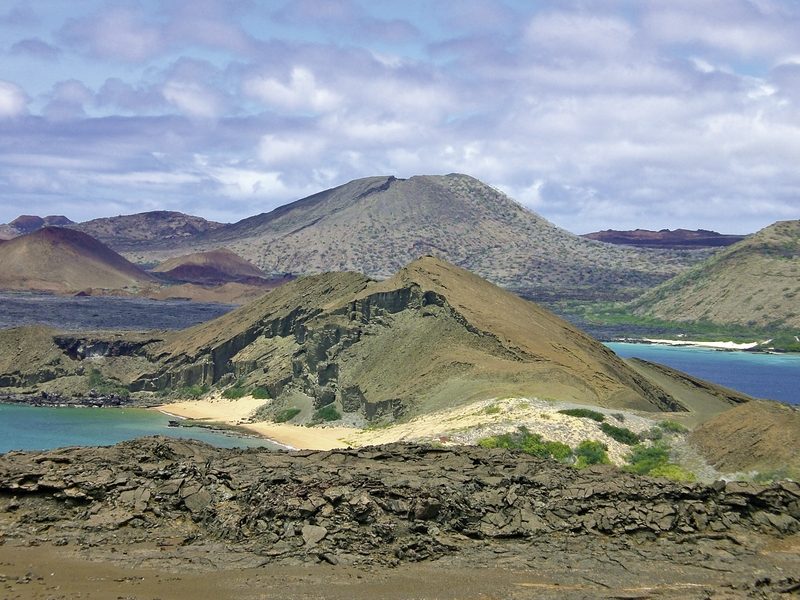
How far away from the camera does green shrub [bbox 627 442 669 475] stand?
5062 centimetres

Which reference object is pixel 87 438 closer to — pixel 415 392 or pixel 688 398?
pixel 415 392

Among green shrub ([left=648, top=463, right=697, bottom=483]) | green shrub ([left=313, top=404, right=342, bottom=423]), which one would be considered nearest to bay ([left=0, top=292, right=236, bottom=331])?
green shrub ([left=313, top=404, right=342, bottom=423])

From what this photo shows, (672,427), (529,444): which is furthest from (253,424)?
(672,427)

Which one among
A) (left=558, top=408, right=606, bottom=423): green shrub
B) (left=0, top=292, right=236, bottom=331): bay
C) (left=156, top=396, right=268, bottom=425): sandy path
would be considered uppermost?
(left=0, top=292, right=236, bottom=331): bay

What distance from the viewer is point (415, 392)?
230 feet

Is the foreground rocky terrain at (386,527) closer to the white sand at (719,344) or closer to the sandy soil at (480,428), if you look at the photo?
the sandy soil at (480,428)

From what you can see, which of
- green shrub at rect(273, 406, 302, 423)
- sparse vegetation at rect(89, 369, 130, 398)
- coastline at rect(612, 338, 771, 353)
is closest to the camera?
green shrub at rect(273, 406, 302, 423)

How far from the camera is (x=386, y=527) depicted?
101ft

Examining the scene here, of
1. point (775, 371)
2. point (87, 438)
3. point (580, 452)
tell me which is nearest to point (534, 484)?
point (580, 452)

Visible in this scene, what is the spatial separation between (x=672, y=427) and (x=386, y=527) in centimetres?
2919

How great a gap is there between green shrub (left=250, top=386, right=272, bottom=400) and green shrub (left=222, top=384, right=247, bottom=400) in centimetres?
135

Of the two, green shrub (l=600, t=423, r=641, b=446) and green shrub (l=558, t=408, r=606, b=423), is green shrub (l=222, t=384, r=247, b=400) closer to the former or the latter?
green shrub (l=558, t=408, r=606, b=423)

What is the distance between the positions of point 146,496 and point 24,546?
3882mm

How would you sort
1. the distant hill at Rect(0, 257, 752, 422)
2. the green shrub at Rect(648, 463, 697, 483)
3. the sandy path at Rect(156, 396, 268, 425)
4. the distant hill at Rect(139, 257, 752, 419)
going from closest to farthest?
the green shrub at Rect(648, 463, 697, 483) → the distant hill at Rect(139, 257, 752, 419) → the distant hill at Rect(0, 257, 752, 422) → the sandy path at Rect(156, 396, 268, 425)
